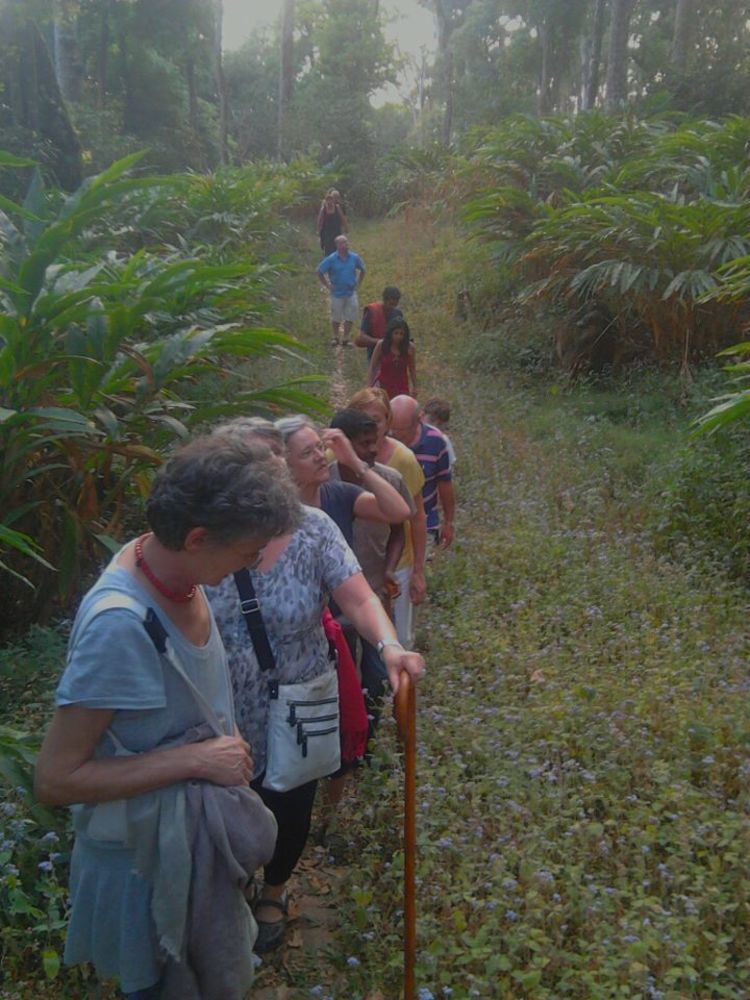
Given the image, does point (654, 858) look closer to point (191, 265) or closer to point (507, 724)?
point (507, 724)

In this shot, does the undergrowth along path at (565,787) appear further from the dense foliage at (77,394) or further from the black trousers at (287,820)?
the dense foliage at (77,394)

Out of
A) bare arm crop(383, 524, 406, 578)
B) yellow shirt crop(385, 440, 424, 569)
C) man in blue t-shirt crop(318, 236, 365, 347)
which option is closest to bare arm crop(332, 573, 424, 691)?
bare arm crop(383, 524, 406, 578)

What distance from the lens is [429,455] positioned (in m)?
5.80

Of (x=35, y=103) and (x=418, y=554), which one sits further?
(x=35, y=103)

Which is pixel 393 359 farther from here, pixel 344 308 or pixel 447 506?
pixel 344 308

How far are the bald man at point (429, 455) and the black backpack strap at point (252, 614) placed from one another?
9.06 feet

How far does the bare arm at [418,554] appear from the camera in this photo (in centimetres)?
484

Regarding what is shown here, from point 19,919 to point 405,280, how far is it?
15.5 metres

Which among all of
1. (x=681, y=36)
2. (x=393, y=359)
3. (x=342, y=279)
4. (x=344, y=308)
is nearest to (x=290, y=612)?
(x=393, y=359)

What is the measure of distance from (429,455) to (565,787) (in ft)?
8.28

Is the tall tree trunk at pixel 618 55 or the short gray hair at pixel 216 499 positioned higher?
the tall tree trunk at pixel 618 55

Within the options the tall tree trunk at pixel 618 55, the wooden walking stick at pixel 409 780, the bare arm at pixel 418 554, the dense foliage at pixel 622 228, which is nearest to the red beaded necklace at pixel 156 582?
the wooden walking stick at pixel 409 780

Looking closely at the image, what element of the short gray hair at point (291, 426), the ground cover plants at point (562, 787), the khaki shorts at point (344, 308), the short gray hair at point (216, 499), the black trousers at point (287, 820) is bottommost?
the ground cover plants at point (562, 787)

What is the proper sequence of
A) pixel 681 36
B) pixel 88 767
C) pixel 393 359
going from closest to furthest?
1. pixel 88 767
2. pixel 393 359
3. pixel 681 36
